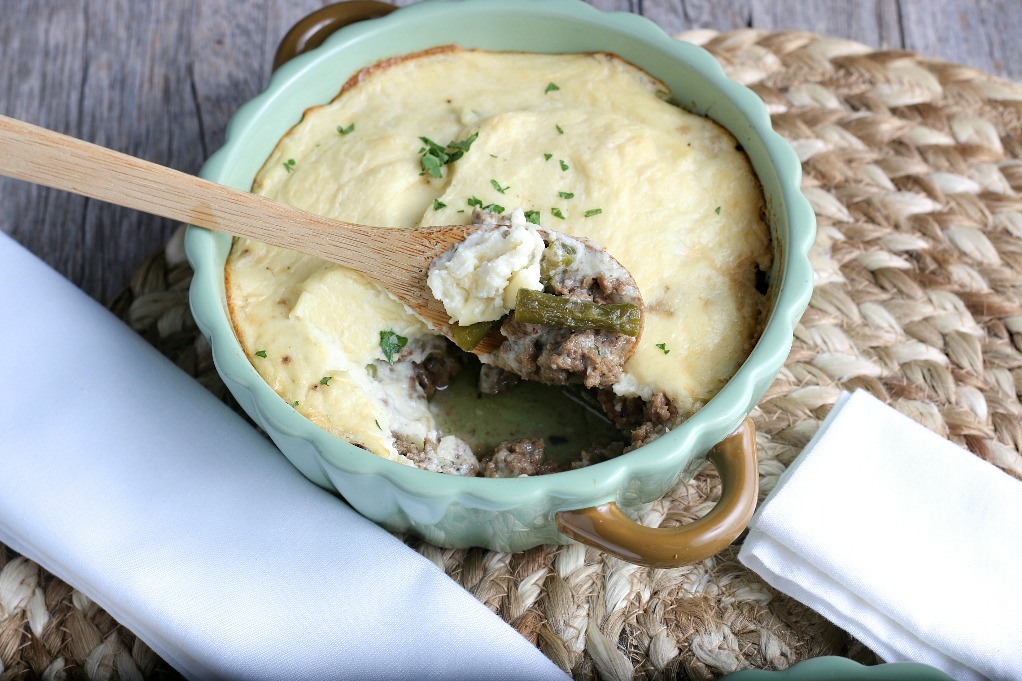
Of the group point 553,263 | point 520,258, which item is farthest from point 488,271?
point 553,263

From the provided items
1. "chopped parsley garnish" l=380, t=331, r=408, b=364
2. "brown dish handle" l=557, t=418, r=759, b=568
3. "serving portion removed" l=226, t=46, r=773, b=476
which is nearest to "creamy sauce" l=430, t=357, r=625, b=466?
"serving portion removed" l=226, t=46, r=773, b=476

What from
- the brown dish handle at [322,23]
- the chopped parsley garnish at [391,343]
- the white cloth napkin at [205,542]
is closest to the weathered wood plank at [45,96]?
the white cloth napkin at [205,542]

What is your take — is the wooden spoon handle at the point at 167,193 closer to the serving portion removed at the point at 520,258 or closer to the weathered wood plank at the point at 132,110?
the serving portion removed at the point at 520,258

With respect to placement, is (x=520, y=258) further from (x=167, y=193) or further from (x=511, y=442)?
(x=167, y=193)

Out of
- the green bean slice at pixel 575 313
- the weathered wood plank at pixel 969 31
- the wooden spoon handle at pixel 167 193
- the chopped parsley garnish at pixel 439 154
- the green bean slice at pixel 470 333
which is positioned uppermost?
the wooden spoon handle at pixel 167 193

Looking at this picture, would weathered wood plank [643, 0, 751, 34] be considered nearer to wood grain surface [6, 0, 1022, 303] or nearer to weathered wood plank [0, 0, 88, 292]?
wood grain surface [6, 0, 1022, 303]

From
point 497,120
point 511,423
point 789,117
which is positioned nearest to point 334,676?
point 511,423
